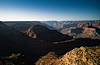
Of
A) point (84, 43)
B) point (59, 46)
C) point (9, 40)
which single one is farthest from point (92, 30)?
point (9, 40)

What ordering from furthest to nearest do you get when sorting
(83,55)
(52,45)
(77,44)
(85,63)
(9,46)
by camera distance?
1. (77,44)
2. (52,45)
3. (9,46)
4. (83,55)
5. (85,63)

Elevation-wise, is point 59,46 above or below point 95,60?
below

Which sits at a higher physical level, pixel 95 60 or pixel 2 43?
pixel 95 60

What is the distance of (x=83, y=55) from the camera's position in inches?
620

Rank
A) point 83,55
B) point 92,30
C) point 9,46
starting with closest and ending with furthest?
point 83,55
point 9,46
point 92,30

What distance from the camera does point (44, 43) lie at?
231 feet

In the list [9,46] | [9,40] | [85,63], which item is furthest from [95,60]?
[9,40]

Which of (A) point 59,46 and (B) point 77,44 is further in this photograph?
(B) point 77,44

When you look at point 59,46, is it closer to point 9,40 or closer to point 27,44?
point 27,44

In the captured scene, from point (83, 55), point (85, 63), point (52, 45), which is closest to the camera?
point (85, 63)

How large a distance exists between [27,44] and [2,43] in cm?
1043

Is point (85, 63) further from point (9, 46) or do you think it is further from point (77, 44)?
point (77, 44)

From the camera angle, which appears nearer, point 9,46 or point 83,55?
point 83,55

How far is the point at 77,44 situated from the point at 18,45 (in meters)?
27.1
